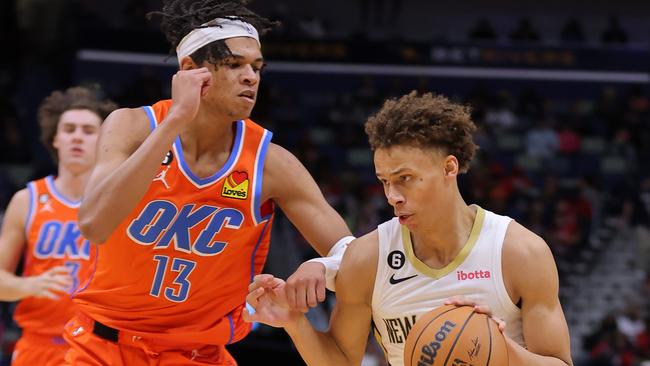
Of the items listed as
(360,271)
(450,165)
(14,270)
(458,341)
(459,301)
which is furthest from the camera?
(14,270)

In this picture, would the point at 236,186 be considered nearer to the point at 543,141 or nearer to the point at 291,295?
the point at 291,295

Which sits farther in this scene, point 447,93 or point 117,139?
point 447,93

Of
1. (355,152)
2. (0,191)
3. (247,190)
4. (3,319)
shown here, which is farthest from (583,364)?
(247,190)

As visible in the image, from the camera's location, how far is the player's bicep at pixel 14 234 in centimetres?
484

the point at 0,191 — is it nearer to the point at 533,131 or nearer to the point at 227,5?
the point at 533,131

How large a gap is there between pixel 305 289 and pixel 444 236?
526 mm

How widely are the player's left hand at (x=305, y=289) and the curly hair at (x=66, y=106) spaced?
6.89 ft

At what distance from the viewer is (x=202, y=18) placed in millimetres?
3793

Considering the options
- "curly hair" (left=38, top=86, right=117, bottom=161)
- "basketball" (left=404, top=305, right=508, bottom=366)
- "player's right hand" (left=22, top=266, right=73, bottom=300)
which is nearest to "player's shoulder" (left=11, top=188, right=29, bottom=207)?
"curly hair" (left=38, top=86, right=117, bottom=161)

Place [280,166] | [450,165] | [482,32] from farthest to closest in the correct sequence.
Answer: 1. [482,32]
2. [280,166]
3. [450,165]

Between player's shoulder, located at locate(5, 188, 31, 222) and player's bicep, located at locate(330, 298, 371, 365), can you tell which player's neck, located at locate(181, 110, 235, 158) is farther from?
player's shoulder, located at locate(5, 188, 31, 222)

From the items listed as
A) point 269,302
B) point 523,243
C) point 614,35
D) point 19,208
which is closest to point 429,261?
point 523,243

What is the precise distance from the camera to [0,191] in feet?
43.1

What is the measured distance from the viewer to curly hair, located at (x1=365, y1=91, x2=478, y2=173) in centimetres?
328
